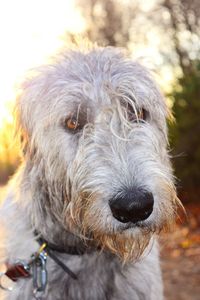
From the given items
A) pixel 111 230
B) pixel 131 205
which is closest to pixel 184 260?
pixel 111 230

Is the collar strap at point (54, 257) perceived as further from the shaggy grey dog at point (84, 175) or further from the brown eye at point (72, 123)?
the brown eye at point (72, 123)

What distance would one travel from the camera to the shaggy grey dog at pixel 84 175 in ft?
11.0

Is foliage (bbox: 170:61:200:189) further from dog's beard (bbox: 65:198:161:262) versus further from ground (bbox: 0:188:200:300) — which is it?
dog's beard (bbox: 65:198:161:262)

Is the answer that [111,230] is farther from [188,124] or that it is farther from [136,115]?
[188,124]

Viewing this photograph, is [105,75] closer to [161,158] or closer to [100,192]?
[161,158]

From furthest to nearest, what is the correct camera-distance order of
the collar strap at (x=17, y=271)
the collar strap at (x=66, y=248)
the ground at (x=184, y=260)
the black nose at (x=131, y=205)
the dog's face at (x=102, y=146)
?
1. the ground at (x=184, y=260)
2. the collar strap at (x=66, y=248)
3. the collar strap at (x=17, y=271)
4. the dog's face at (x=102, y=146)
5. the black nose at (x=131, y=205)

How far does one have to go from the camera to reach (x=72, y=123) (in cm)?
365

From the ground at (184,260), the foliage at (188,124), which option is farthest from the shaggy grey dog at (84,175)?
the foliage at (188,124)

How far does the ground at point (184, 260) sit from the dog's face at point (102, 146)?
2630 mm

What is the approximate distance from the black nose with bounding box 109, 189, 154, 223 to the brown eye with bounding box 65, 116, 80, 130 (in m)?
0.69

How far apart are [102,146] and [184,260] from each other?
20.7 feet

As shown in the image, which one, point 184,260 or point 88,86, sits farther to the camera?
point 184,260

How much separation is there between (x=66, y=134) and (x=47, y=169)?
25 cm

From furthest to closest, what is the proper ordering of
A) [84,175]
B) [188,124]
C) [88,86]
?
[188,124] < [88,86] < [84,175]
